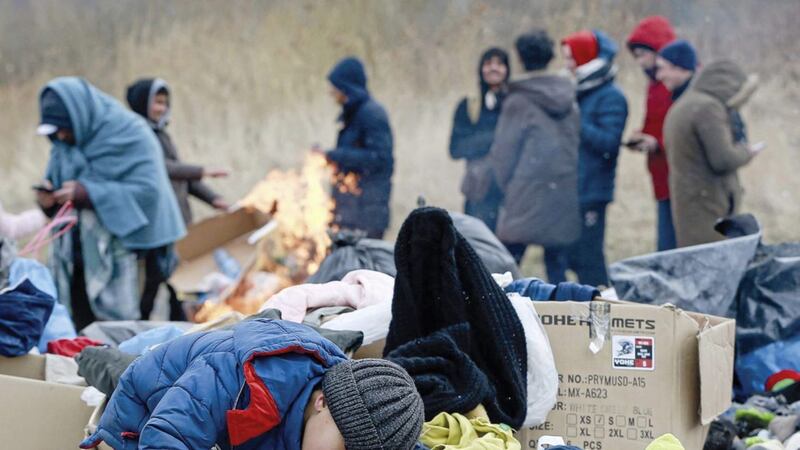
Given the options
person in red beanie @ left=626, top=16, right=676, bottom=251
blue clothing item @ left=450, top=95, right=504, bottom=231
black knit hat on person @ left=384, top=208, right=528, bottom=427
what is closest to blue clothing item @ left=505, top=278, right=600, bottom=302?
black knit hat on person @ left=384, top=208, right=528, bottom=427

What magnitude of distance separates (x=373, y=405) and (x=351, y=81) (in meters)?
5.75

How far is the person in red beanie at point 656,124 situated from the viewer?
30.5 feet

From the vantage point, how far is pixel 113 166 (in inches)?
307

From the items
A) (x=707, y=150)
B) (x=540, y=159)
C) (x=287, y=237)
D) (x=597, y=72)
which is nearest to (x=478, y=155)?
(x=540, y=159)

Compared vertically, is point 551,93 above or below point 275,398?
above

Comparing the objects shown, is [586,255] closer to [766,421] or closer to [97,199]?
[97,199]

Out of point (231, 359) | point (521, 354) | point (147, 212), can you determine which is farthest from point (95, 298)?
point (231, 359)

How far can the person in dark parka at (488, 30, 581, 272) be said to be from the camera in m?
9.01

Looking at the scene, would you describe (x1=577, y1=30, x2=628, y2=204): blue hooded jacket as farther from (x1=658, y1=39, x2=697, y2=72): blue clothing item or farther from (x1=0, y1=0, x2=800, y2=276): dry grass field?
(x1=0, y1=0, x2=800, y2=276): dry grass field

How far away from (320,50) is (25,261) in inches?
327

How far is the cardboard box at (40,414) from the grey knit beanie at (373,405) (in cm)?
142

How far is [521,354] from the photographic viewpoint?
15.2ft

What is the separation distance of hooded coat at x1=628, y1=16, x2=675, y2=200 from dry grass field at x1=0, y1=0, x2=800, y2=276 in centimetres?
242

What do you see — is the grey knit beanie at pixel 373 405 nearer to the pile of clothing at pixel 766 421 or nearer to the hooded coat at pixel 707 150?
the pile of clothing at pixel 766 421
